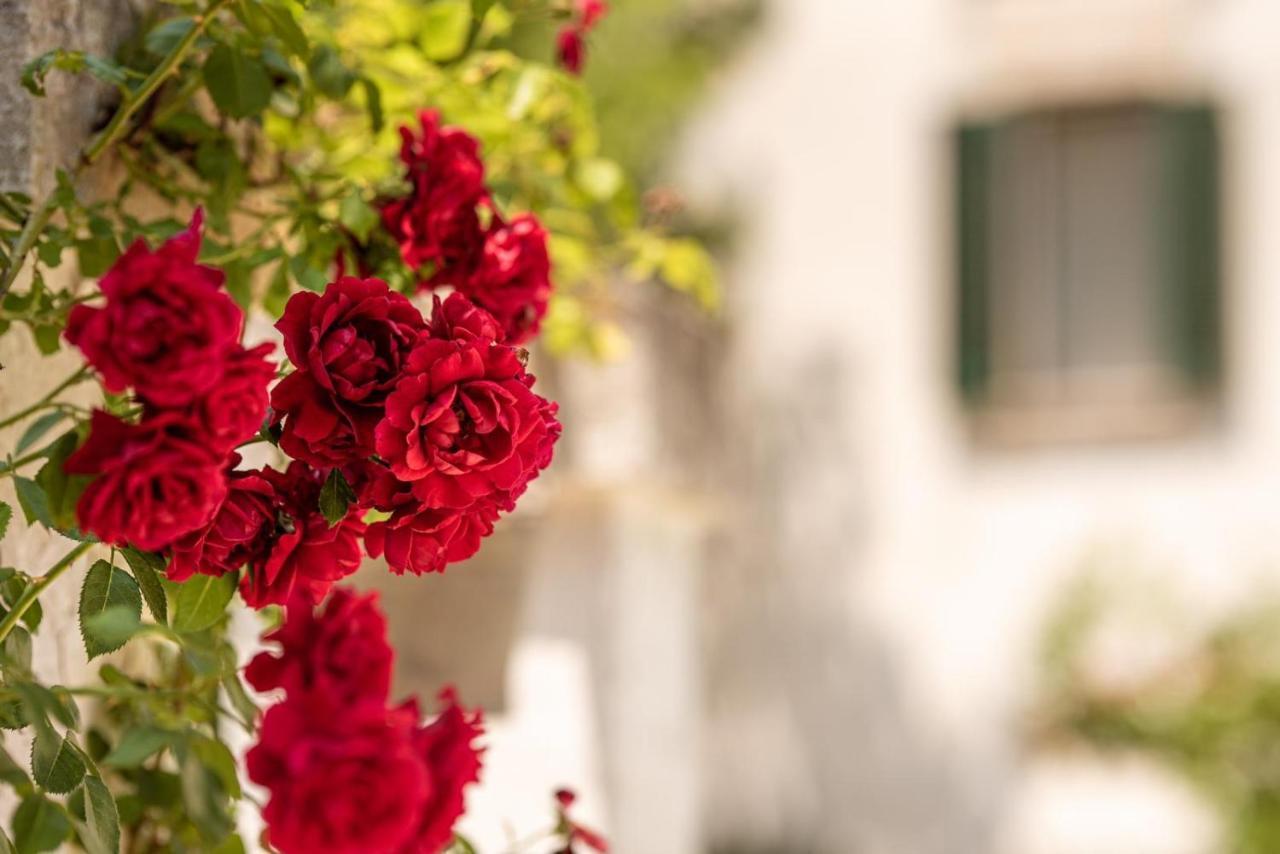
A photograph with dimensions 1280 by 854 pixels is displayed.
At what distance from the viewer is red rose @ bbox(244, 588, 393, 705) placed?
829 mm

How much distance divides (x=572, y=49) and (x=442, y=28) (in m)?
0.16

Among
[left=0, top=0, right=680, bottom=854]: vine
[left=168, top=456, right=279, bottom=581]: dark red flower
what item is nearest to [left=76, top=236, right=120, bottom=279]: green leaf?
[left=0, top=0, right=680, bottom=854]: vine

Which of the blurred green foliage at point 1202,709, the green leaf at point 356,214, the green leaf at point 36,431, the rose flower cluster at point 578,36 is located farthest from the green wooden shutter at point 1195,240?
the green leaf at point 36,431

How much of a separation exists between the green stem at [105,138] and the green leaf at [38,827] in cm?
31

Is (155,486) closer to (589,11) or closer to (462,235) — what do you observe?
(462,235)

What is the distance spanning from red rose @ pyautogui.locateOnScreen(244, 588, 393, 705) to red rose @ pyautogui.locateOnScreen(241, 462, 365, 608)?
0.08ft

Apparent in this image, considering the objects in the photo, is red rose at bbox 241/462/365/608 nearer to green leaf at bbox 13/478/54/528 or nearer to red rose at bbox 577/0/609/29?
green leaf at bbox 13/478/54/528

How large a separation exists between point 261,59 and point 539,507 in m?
0.86

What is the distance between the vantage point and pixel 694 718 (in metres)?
3.23

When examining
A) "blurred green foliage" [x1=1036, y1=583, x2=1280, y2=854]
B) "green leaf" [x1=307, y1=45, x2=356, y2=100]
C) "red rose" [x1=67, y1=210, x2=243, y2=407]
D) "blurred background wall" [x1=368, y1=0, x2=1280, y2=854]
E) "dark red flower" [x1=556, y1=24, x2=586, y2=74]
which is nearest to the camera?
"red rose" [x1=67, y1=210, x2=243, y2=407]

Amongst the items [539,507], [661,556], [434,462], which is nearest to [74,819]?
[434,462]

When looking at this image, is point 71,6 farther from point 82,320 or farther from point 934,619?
point 934,619

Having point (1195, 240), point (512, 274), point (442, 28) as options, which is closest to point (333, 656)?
point (512, 274)

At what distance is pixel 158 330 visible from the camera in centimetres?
71
